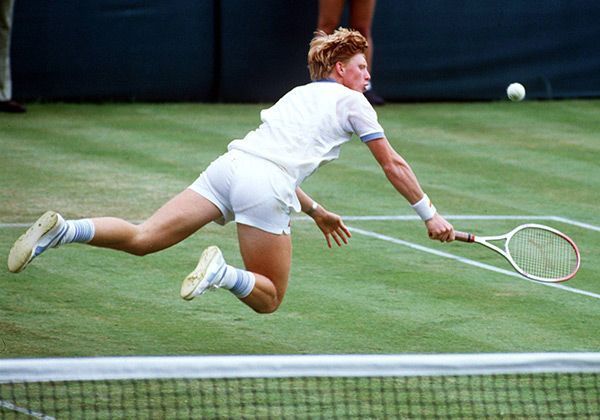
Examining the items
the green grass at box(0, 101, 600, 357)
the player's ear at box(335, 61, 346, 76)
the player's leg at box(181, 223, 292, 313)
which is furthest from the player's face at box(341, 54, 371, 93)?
the green grass at box(0, 101, 600, 357)

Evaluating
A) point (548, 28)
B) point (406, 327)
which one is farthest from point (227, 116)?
point (406, 327)

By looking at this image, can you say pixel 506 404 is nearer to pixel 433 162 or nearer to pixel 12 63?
pixel 433 162

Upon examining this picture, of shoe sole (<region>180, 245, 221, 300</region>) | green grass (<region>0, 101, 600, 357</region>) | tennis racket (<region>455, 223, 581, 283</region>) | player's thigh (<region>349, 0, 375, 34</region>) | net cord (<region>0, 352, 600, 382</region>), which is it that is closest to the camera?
net cord (<region>0, 352, 600, 382</region>)

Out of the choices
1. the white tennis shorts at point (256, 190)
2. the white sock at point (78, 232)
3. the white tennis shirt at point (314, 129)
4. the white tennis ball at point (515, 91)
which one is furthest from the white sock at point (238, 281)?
the white tennis ball at point (515, 91)

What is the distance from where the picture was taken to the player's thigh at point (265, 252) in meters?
6.32

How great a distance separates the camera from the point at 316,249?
362 inches

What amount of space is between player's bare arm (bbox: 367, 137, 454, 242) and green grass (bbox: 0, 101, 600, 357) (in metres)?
0.85

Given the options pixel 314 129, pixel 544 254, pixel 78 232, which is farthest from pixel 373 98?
pixel 78 232

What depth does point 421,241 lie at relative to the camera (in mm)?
9523

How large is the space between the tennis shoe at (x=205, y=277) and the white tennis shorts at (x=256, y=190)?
0.31 m

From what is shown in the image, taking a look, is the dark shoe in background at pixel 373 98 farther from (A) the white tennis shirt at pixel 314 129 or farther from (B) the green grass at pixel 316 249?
(A) the white tennis shirt at pixel 314 129

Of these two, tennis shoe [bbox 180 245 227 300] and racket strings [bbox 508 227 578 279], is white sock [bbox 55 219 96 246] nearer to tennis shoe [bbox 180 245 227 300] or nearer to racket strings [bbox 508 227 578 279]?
tennis shoe [bbox 180 245 227 300]

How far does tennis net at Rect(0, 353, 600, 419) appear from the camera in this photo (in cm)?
486

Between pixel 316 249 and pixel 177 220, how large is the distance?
291 cm
